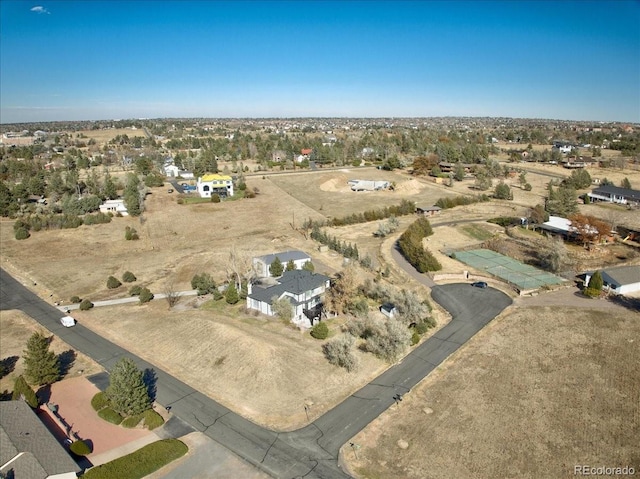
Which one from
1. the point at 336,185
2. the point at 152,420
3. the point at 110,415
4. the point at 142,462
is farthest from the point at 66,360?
the point at 336,185

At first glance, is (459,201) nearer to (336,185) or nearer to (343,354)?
(336,185)

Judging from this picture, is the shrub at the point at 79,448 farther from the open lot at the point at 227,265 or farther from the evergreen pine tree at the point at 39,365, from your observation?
the evergreen pine tree at the point at 39,365

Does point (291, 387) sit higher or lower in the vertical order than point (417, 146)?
lower

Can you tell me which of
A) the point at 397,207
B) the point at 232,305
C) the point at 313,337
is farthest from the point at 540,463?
the point at 397,207

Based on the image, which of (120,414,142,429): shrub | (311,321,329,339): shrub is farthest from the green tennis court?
(120,414,142,429): shrub

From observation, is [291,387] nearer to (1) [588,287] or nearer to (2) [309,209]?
(1) [588,287]
